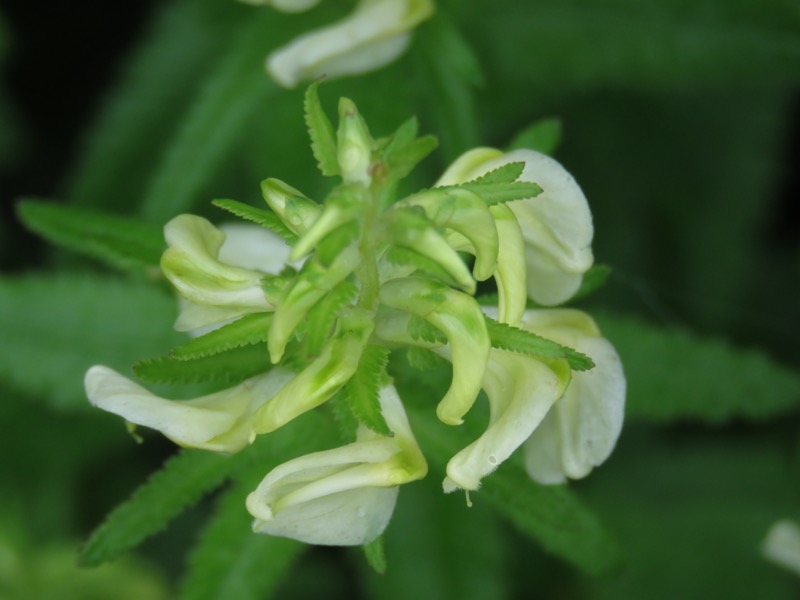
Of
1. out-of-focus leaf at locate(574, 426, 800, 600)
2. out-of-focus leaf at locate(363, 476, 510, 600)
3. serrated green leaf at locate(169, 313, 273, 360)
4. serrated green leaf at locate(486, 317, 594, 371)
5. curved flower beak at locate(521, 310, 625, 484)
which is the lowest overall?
out-of-focus leaf at locate(574, 426, 800, 600)

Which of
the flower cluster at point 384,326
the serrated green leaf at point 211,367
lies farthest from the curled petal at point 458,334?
the serrated green leaf at point 211,367

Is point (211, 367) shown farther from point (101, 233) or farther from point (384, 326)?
point (101, 233)

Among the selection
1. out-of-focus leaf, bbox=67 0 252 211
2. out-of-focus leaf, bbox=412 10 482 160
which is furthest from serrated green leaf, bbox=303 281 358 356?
out-of-focus leaf, bbox=67 0 252 211

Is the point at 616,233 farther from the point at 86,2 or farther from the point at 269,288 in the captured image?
the point at 269,288

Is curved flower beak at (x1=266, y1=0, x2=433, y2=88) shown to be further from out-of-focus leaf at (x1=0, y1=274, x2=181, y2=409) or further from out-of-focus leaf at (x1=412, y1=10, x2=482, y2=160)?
out-of-focus leaf at (x1=0, y1=274, x2=181, y2=409)

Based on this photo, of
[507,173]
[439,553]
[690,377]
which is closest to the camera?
[507,173]

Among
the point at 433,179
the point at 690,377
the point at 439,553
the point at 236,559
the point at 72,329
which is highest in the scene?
the point at 72,329

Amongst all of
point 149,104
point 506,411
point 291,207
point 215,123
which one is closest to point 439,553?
point 215,123
